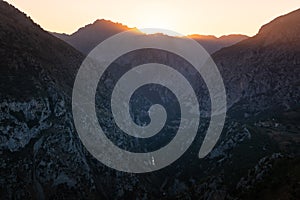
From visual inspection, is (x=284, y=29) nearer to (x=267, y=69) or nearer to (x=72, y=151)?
(x=267, y=69)

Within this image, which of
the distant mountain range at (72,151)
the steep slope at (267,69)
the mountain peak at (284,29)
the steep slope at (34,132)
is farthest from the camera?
the mountain peak at (284,29)

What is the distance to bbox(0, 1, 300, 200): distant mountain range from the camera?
163 feet

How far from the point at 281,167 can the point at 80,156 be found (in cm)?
4236

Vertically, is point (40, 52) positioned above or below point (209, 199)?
above

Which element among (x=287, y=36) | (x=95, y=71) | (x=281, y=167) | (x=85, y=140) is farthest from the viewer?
(x=287, y=36)

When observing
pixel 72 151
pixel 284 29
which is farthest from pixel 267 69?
pixel 72 151

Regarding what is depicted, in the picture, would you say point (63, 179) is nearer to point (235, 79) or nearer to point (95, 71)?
point (95, 71)

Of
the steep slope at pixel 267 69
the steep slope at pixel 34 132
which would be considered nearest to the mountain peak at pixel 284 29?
the steep slope at pixel 267 69

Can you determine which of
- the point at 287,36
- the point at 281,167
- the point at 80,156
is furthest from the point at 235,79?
the point at 281,167

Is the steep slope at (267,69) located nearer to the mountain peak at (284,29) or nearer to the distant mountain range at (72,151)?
the mountain peak at (284,29)

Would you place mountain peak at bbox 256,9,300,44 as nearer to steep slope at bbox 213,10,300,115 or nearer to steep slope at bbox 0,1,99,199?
steep slope at bbox 213,10,300,115

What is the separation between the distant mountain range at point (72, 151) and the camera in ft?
163

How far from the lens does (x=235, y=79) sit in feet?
540

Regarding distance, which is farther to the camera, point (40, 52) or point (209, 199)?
point (40, 52)
